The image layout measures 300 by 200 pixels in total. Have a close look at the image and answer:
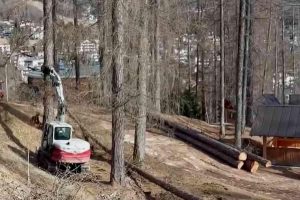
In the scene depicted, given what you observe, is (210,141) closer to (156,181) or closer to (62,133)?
(156,181)

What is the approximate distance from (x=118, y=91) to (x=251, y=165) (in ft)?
34.9

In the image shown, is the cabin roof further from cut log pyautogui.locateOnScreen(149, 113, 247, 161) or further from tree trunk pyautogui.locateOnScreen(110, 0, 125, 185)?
tree trunk pyautogui.locateOnScreen(110, 0, 125, 185)

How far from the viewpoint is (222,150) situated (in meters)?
27.1

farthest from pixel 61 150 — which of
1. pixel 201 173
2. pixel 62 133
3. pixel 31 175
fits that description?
pixel 201 173

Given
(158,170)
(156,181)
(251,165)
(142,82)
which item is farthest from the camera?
(251,165)

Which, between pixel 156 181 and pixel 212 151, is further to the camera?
pixel 212 151

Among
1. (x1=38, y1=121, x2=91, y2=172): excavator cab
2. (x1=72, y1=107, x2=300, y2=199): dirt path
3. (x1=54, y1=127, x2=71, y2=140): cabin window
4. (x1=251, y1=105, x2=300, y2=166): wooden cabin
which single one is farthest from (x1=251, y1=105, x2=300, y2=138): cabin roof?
(x1=38, y1=121, x2=91, y2=172): excavator cab

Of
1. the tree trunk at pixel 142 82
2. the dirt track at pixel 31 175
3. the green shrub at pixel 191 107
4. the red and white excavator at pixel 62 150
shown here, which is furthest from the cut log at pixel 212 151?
the green shrub at pixel 191 107

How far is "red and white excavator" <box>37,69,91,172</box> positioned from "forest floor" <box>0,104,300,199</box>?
617 mm

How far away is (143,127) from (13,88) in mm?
21687

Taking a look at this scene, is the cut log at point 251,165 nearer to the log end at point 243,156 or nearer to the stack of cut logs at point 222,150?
the stack of cut logs at point 222,150

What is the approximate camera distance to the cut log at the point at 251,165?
25.6 metres

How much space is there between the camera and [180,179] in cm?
2078

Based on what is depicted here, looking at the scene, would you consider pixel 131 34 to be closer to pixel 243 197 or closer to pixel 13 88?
pixel 243 197
